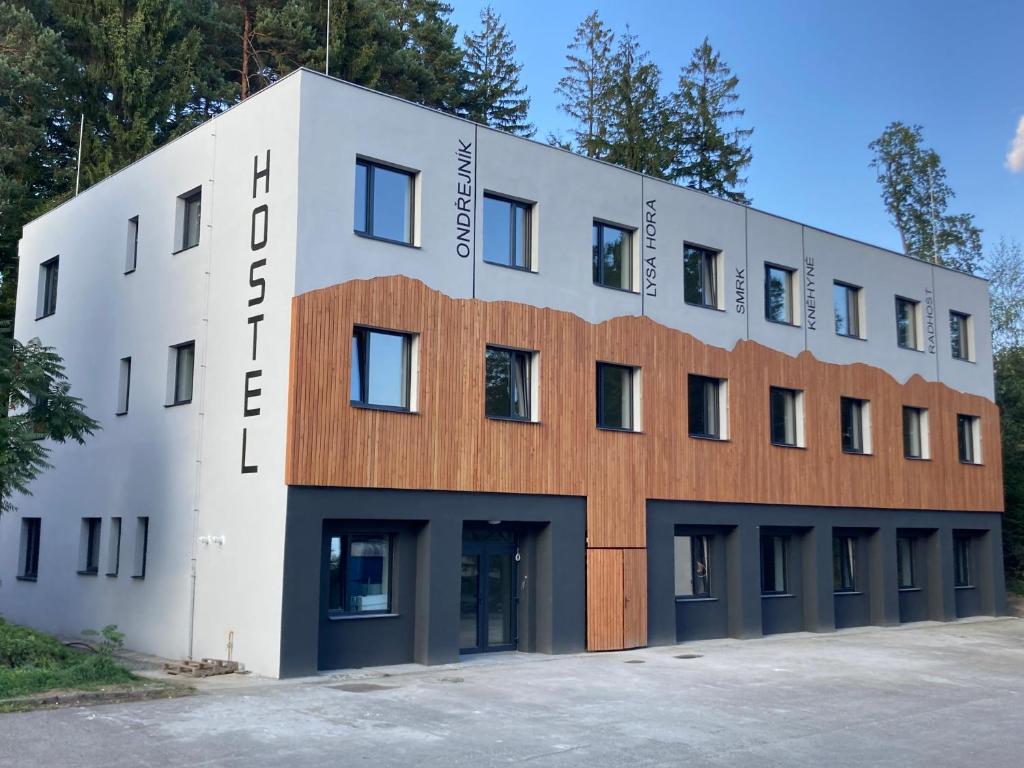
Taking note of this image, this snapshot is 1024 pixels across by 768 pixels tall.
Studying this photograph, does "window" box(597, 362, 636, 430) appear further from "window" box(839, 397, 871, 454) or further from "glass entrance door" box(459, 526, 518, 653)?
"window" box(839, 397, 871, 454)

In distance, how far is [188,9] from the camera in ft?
109

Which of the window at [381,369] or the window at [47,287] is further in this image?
the window at [47,287]

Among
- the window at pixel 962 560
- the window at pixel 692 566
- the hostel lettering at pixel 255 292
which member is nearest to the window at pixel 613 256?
the window at pixel 692 566

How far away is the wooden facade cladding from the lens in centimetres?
1678

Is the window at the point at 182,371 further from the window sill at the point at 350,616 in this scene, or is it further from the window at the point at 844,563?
the window at the point at 844,563

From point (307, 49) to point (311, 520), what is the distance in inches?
870

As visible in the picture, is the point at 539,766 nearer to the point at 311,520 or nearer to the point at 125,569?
the point at 311,520

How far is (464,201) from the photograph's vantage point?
62.0 feet

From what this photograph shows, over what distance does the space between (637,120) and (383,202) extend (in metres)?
28.7

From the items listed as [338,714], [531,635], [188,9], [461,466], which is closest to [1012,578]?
[531,635]

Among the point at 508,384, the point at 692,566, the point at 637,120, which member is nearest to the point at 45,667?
the point at 508,384

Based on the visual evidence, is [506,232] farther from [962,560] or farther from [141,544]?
[962,560]

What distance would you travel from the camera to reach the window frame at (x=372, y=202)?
17641mm

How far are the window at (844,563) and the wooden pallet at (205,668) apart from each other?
15.2 metres
